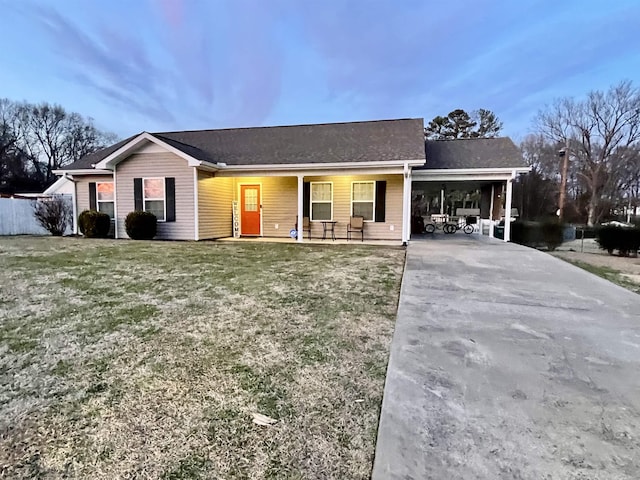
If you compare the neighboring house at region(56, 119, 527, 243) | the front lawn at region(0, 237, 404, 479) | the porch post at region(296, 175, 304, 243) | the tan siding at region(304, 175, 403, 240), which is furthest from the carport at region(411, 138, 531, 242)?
the front lawn at region(0, 237, 404, 479)

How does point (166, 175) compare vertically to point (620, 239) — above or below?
above

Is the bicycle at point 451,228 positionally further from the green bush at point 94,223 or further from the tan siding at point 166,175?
the green bush at point 94,223

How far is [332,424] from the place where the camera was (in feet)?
6.14

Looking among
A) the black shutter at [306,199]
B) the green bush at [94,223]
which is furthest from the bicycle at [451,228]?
the green bush at [94,223]

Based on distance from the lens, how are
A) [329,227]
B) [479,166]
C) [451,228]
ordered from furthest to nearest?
[451,228] → [329,227] → [479,166]

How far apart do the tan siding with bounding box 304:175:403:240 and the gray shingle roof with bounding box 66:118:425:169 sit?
0.84 metres

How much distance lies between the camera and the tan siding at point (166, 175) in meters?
11.1

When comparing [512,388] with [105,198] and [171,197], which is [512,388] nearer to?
[171,197]

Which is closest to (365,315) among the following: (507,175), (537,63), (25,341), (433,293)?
(433,293)

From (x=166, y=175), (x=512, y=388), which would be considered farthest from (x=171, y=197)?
(x=512, y=388)

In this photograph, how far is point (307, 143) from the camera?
42.4ft

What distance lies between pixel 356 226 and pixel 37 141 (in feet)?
148

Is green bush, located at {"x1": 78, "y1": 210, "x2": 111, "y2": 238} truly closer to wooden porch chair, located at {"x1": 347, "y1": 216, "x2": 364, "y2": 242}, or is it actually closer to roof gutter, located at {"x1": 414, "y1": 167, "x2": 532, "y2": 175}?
wooden porch chair, located at {"x1": 347, "y1": 216, "x2": 364, "y2": 242}

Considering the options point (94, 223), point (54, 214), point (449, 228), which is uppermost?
point (54, 214)
